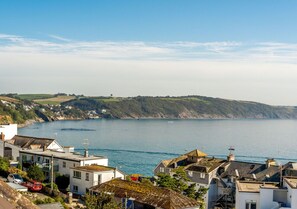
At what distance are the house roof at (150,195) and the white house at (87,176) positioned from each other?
4.54 meters

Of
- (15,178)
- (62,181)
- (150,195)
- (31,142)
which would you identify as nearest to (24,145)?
(31,142)

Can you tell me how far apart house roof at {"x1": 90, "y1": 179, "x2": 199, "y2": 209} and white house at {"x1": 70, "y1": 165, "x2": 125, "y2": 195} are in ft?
14.9

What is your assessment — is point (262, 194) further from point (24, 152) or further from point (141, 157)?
point (141, 157)

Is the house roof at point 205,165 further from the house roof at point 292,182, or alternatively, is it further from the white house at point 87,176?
the house roof at point 292,182

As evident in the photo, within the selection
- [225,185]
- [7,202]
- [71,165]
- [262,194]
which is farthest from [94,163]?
[7,202]

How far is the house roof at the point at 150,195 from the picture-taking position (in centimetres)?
2522

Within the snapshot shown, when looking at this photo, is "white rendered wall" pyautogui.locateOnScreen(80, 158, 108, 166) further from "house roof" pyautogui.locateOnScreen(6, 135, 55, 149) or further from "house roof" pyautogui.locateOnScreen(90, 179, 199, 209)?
"house roof" pyautogui.locateOnScreen(6, 135, 55, 149)

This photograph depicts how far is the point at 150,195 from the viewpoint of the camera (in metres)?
26.8

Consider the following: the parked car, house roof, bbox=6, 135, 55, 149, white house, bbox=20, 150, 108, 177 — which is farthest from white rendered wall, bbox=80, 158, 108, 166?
house roof, bbox=6, 135, 55, 149

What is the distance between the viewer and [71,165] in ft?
131

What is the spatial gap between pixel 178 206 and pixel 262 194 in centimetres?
479

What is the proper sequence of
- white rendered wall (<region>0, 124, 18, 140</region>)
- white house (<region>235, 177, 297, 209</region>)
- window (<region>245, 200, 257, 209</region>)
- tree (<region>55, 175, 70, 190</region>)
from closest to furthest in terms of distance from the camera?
white house (<region>235, 177, 297, 209</region>)
window (<region>245, 200, 257, 209</region>)
tree (<region>55, 175, 70, 190</region>)
white rendered wall (<region>0, 124, 18, 140</region>)

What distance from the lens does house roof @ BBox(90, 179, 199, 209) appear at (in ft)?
82.7

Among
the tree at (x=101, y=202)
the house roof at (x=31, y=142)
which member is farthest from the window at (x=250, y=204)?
the house roof at (x=31, y=142)
